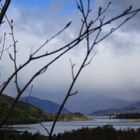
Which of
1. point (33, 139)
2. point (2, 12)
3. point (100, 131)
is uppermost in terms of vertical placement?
point (100, 131)

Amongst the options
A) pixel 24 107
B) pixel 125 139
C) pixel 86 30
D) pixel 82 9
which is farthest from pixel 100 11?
pixel 125 139

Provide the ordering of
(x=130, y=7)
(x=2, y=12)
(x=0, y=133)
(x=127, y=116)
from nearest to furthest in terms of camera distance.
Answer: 1. (x=2, y=12)
2. (x=130, y=7)
3. (x=0, y=133)
4. (x=127, y=116)

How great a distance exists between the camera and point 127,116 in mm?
149375

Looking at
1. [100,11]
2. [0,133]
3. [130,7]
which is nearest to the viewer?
[130,7]

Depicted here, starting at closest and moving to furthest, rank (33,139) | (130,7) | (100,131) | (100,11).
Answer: (130,7), (100,11), (33,139), (100,131)

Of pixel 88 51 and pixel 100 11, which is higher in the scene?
pixel 100 11

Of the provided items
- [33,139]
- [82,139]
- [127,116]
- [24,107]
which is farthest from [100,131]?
[127,116]

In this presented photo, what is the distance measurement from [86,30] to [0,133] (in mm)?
1465

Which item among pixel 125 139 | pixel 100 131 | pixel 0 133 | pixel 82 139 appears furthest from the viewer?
pixel 100 131

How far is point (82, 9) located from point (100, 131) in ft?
93.4

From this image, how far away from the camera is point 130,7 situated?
2506mm

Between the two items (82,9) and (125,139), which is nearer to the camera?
(82,9)

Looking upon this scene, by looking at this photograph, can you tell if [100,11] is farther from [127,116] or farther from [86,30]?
[127,116]

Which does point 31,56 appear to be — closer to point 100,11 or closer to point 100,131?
point 100,11
